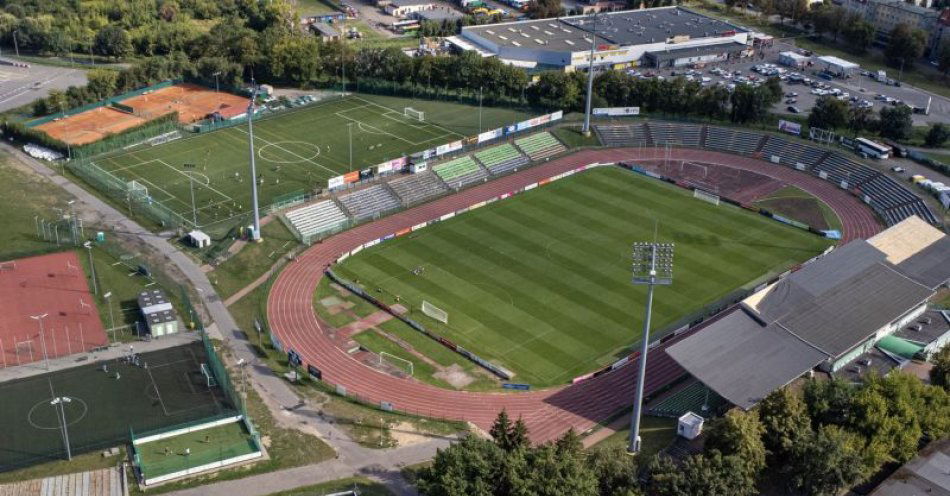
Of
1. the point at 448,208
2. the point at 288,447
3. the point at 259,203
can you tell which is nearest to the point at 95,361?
the point at 288,447

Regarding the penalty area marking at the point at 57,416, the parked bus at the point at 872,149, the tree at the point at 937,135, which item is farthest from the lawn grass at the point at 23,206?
the tree at the point at 937,135

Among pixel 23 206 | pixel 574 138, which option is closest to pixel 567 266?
pixel 574 138

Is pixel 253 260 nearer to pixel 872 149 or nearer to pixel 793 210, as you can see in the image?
pixel 793 210

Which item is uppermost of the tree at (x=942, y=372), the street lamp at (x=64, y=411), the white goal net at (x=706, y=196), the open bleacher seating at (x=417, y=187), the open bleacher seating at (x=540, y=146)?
the tree at (x=942, y=372)

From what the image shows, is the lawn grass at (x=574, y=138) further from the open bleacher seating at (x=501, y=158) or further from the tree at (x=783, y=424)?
the tree at (x=783, y=424)

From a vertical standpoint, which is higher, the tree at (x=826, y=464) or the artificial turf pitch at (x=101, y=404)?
the tree at (x=826, y=464)

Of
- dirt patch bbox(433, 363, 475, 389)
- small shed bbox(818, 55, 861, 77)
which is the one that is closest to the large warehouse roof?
small shed bbox(818, 55, 861, 77)
